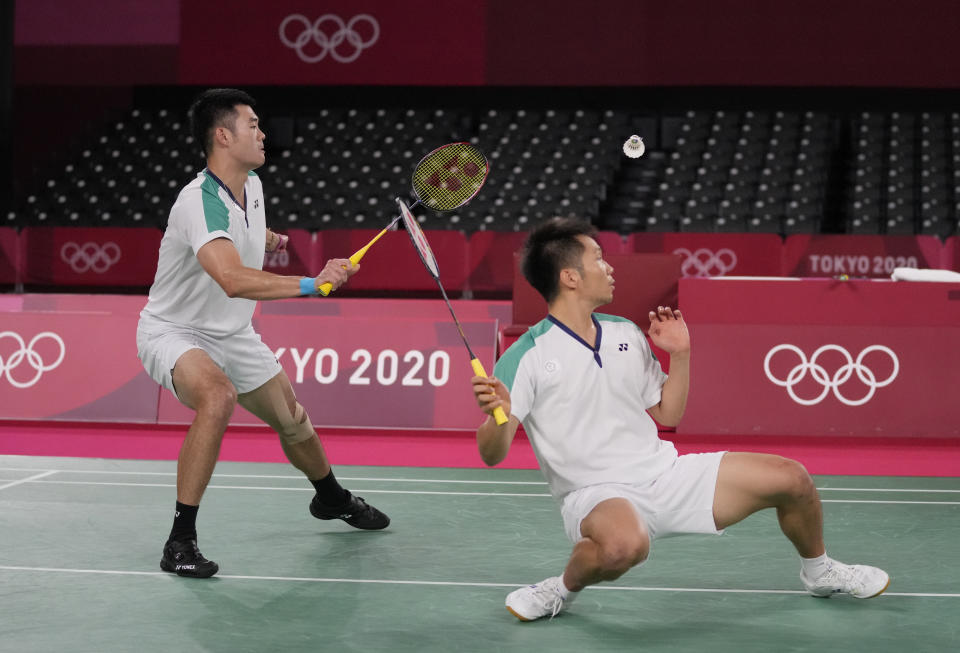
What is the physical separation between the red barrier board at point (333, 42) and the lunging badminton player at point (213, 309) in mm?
13197

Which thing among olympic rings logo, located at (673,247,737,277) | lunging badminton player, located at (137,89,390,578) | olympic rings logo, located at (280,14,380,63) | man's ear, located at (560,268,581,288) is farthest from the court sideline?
olympic rings logo, located at (280,14,380,63)

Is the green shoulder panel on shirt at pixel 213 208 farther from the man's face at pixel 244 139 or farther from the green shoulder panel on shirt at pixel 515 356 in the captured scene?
the green shoulder panel on shirt at pixel 515 356

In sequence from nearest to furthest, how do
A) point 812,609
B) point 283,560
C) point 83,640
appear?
point 83,640, point 812,609, point 283,560

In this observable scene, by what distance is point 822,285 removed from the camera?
7.04 m

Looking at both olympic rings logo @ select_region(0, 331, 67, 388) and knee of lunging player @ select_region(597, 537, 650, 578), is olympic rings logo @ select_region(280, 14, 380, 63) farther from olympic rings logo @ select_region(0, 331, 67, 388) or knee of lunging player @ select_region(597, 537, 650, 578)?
knee of lunging player @ select_region(597, 537, 650, 578)

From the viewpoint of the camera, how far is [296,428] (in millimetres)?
4426

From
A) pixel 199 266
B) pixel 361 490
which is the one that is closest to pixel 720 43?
pixel 361 490

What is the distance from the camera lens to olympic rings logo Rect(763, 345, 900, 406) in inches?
273

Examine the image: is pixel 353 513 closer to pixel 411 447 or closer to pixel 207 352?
pixel 207 352

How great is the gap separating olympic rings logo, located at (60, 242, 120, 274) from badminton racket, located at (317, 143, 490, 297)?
9.42 metres

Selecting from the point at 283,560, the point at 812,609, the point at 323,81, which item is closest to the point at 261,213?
the point at 283,560

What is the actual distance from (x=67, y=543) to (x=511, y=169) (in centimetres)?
1156

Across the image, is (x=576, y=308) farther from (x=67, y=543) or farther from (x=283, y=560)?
(x=67, y=543)

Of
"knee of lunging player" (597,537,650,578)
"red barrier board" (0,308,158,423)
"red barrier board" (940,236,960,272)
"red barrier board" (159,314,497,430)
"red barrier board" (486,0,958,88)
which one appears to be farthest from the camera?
"red barrier board" (486,0,958,88)
